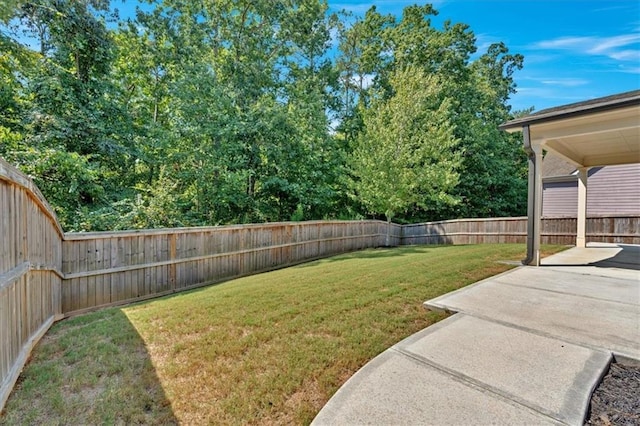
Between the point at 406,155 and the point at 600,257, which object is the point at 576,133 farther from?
the point at 406,155

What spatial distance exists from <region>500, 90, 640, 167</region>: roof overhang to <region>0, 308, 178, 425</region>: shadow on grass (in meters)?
7.21

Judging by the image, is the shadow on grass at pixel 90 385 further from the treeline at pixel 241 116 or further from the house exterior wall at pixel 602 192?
the house exterior wall at pixel 602 192

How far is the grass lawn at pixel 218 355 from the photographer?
7.32 feet

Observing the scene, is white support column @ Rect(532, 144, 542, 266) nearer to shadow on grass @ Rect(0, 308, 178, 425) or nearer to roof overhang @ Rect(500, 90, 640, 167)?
roof overhang @ Rect(500, 90, 640, 167)

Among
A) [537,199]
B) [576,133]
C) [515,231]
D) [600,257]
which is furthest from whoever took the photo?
[515,231]

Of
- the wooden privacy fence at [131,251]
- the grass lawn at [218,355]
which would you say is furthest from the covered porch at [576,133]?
the wooden privacy fence at [131,251]

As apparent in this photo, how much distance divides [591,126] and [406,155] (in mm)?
7250

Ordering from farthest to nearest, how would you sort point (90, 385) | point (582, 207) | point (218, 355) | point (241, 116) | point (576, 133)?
point (241, 116), point (582, 207), point (576, 133), point (218, 355), point (90, 385)

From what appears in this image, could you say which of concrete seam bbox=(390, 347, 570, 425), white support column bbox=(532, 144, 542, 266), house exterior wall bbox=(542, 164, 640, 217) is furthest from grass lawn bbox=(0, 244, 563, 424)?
house exterior wall bbox=(542, 164, 640, 217)

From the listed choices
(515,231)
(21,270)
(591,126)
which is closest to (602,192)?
(515,231)

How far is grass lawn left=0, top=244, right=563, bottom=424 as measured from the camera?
2.23 meters

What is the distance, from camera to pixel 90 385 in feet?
8.32

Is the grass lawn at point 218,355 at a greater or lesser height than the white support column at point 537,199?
lesser

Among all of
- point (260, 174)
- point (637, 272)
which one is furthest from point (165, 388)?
point (260, 174)
